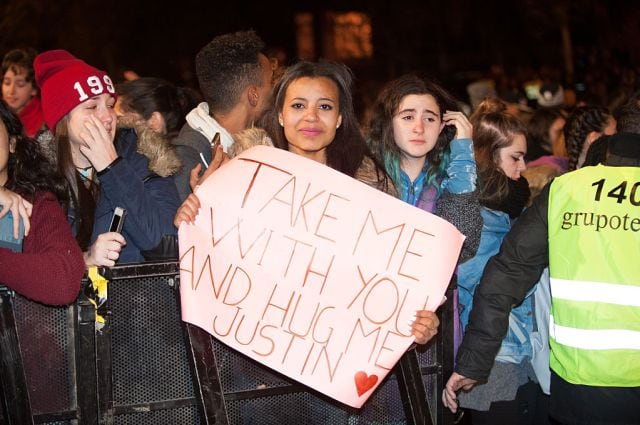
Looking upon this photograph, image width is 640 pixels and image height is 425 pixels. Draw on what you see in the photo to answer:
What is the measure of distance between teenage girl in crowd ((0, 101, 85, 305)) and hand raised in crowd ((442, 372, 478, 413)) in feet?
5.52

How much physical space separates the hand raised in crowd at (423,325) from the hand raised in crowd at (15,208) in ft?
5.32

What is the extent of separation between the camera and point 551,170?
6.30 m

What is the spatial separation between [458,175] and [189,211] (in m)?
1.36

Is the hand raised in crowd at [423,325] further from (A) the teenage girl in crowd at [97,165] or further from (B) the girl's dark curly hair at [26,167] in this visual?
(B) the girl's dark curly hair at [26,167]

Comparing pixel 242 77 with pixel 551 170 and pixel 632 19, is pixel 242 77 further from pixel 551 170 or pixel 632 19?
pixel 632 19

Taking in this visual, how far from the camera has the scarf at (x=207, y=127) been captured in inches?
205

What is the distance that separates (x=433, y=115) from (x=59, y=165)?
6.13 ft

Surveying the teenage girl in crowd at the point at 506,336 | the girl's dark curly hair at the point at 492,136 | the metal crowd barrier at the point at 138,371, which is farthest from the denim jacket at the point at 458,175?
→ the metal crowd barrier at the point at 138,371

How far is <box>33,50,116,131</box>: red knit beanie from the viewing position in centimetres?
431

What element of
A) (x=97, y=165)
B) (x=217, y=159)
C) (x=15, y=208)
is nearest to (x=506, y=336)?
(x=217, y=159)

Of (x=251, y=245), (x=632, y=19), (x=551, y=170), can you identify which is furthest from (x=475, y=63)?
(x=251, y=245)

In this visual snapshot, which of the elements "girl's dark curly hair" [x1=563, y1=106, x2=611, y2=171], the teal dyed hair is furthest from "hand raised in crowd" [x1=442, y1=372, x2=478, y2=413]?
"girl's dark curly hair" [x1=563, y1=106, x2=611, y2=171]

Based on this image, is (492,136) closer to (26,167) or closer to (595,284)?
(595,284)

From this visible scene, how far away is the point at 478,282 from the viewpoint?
15.2 feet
